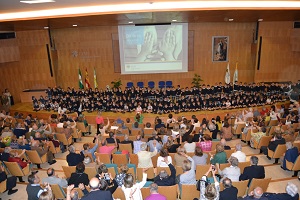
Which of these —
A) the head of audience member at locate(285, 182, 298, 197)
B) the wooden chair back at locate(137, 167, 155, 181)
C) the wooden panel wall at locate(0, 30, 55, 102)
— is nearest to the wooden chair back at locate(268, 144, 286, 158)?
the head of audience member at locate(285, 182, 298, 197)

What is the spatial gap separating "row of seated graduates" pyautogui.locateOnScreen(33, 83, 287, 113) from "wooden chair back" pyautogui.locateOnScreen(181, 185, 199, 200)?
8154 mm

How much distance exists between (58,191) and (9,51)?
13604mm

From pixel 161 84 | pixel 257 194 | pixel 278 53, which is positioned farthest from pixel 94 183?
pixel 278 53

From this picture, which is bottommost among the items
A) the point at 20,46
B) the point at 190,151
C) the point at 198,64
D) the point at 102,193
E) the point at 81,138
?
the point at 81,138

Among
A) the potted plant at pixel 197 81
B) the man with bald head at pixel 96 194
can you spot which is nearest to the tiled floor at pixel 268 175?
the man with bald head at pixel 96 194

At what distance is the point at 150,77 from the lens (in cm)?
1723

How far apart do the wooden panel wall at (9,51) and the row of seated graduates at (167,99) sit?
4.04 metres

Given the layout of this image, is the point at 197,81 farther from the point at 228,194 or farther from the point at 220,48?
the point at 228,194

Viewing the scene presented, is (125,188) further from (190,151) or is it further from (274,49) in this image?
(274,49)

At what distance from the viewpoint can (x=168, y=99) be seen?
525 inches

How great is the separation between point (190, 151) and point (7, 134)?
6334 mm

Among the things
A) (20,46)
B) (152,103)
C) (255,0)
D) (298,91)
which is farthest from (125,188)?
(20,46)

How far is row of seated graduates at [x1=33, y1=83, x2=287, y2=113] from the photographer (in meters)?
13.2

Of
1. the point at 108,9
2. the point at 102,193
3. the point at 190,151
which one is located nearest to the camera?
the point at 102,193
